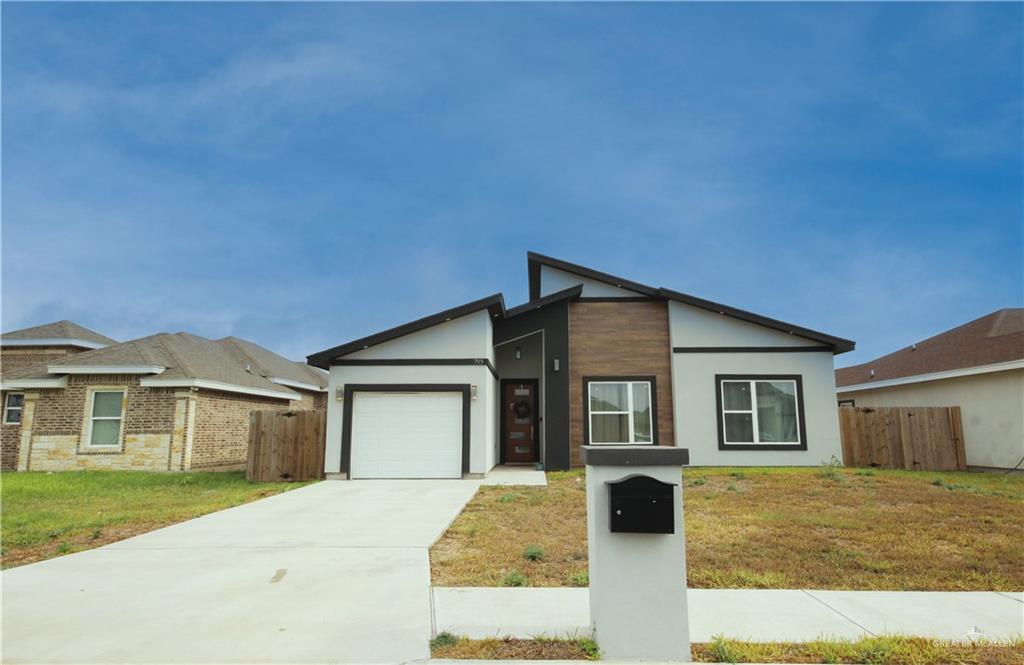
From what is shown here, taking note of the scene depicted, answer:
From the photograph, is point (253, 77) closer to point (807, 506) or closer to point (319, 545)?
point (319, 545)

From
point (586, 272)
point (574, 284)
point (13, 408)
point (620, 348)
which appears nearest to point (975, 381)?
point (620, 348)

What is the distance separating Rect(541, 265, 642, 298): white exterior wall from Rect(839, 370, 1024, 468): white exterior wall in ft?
32.6

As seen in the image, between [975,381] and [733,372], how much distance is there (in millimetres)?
7269

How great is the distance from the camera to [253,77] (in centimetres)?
1730

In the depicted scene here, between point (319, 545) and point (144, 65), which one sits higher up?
point (144, 65)

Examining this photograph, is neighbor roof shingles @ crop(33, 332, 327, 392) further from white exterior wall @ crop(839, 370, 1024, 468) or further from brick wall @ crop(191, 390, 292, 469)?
white exterior wall @ crop(839, 370, 1024, 468)

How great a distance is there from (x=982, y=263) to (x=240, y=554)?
49029mm

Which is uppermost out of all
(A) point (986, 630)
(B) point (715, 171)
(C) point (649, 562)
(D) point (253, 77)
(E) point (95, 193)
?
(B) point (715, 171)

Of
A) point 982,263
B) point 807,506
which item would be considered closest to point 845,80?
point 807,506

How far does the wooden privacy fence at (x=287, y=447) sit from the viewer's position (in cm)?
1362

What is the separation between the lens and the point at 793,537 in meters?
6.61

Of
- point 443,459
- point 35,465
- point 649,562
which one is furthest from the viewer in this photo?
point 35,465

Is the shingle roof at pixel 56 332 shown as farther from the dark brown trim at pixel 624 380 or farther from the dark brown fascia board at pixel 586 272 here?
the dark brown trim at pixel 624 380

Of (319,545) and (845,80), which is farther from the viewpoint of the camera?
(845,80)
